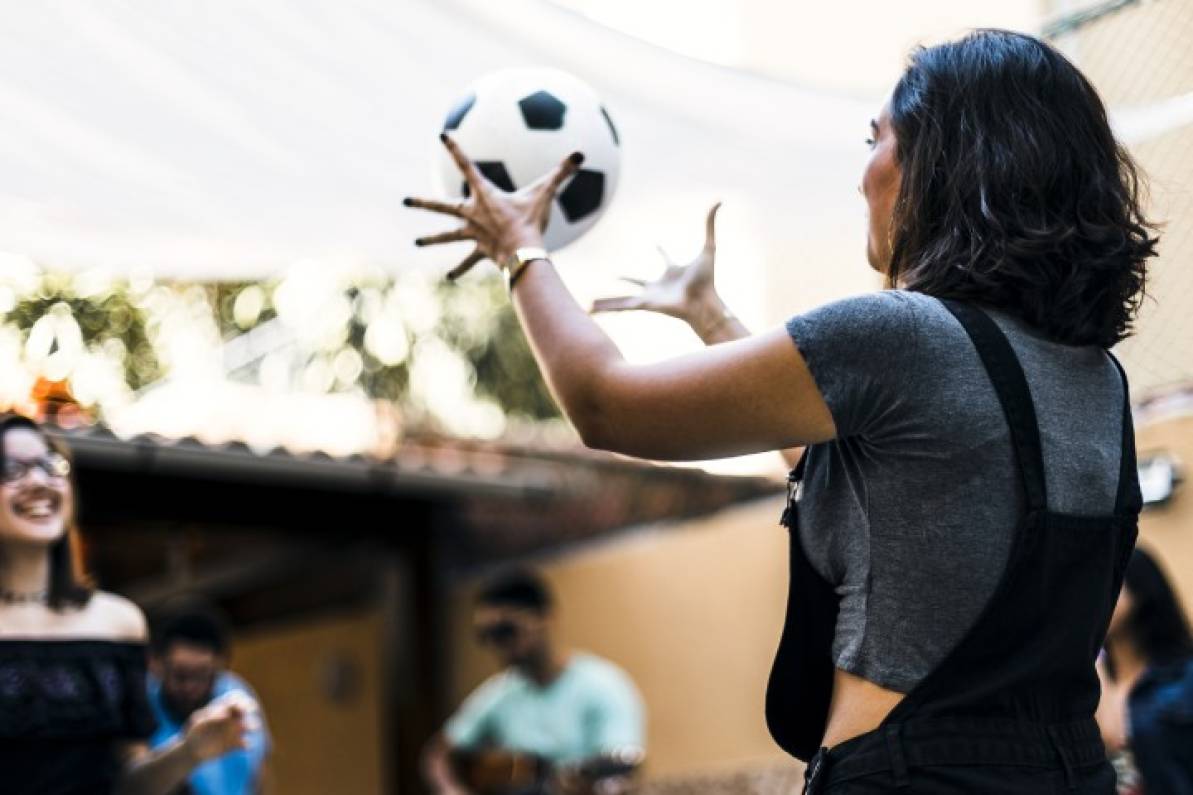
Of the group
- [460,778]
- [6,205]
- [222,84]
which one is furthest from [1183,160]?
[460,778]

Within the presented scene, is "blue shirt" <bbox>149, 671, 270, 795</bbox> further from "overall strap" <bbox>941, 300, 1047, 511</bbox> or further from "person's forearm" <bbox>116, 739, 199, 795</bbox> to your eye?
"overall strap" <bbox>941, 300, 1047, 511</bbox>

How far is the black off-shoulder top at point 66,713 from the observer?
3.88 m

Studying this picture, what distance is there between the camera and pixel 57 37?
3.72 m

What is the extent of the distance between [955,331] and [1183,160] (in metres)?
1.71

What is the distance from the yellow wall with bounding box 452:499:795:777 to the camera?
8.48m

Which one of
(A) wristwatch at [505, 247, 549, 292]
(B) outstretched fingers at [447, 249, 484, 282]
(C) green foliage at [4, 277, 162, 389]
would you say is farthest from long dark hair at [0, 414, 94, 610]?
(C) green foliage at [4, 277, 162, 389]

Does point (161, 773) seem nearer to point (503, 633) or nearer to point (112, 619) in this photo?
point (112, 619)

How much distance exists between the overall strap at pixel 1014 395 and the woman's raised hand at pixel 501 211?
0.55 metres

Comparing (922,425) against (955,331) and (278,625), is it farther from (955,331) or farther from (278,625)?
(278,625)

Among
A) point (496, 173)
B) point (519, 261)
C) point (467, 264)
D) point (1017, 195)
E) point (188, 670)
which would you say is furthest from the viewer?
point (188, 670)

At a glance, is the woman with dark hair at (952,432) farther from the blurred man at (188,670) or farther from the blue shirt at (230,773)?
the blurred man at (188,670)

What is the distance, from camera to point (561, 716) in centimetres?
792

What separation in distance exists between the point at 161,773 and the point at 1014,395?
2.79m

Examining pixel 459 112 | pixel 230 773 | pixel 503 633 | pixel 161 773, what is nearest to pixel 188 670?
pixel 230 773
